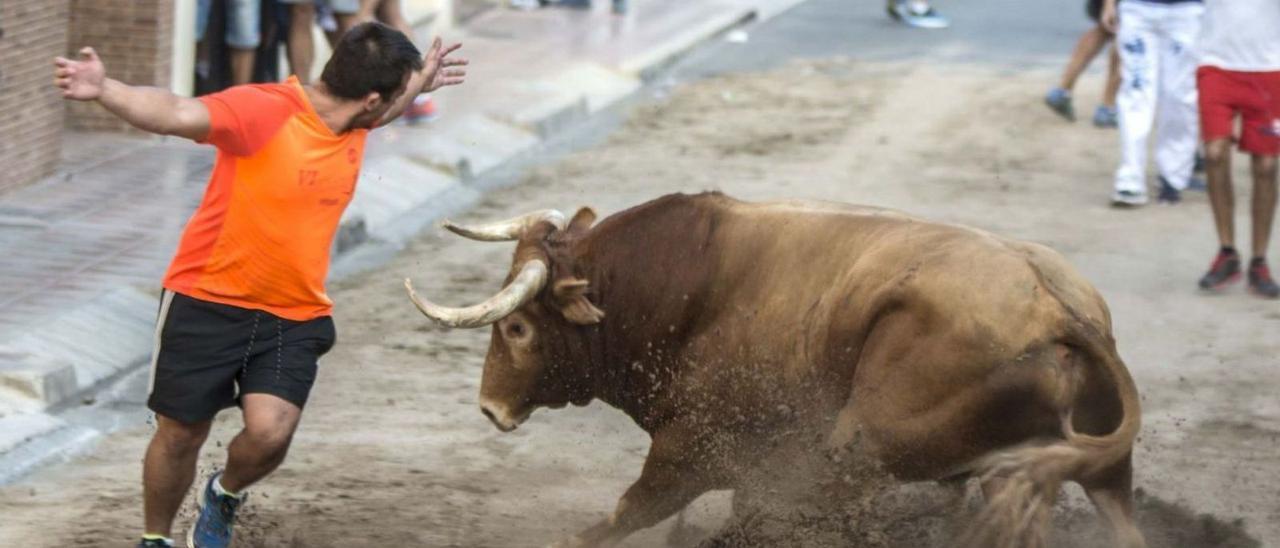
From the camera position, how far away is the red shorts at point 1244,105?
9070 mm

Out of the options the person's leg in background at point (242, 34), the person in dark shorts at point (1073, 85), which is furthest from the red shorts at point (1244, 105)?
the person's leg in background at point (242, 34)

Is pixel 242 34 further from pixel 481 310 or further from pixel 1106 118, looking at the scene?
pixel 481 310

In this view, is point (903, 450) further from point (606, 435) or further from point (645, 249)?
point (606, 435)

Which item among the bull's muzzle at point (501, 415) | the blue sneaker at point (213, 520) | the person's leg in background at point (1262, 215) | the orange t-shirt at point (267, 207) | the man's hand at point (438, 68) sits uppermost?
the man's hand at point (438, 68)

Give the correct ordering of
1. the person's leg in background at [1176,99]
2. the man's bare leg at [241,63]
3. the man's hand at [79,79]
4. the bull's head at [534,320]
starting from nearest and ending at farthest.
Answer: the man's hand at [79,79], the bull's head at [534,320], the person's leg in background at [1176,99], the man's bare leg at [241,63]

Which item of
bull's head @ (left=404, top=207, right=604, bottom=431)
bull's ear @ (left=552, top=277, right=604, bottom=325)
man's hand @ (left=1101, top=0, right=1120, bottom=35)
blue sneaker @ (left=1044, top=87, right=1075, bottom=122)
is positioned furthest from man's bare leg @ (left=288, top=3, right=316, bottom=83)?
bull's ear @ (left=552, top=277, right=604, bottom=325)

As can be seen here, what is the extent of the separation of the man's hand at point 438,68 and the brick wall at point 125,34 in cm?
596

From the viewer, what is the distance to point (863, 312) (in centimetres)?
504

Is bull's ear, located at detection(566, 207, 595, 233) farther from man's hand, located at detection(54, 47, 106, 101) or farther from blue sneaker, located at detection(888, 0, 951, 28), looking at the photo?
blue sneaker, located at detection(888, 0, 951, 28)

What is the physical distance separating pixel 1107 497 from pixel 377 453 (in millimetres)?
2527

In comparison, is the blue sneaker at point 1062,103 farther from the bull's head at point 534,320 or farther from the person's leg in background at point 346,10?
the bull's head at point 534,320

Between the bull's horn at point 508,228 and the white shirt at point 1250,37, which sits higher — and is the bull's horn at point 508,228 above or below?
above

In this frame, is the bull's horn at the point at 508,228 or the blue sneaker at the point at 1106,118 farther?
the blue sneaker at the point at 1106,118

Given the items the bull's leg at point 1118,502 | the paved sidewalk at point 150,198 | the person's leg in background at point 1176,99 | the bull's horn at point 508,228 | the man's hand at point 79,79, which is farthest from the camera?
the person's leg in background at point 1176,99
